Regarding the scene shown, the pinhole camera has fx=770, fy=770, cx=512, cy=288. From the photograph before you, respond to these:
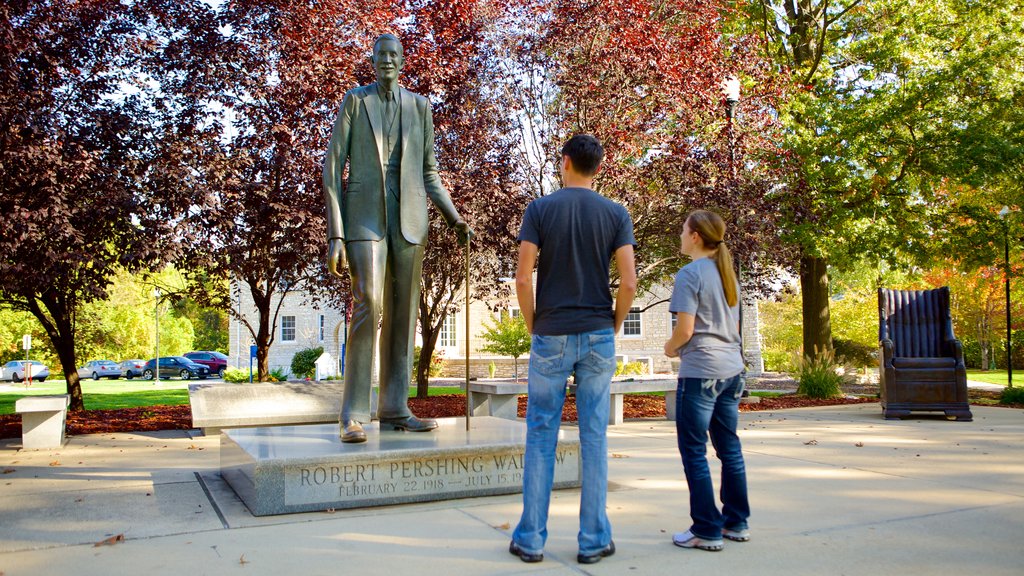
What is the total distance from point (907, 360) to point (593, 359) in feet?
29.9

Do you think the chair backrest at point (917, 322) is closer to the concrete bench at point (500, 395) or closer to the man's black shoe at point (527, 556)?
the concrete bench at point (500, 395)

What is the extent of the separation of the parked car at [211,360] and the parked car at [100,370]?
4.54 metres

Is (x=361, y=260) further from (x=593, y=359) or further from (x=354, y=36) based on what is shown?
(x=354, y=36)

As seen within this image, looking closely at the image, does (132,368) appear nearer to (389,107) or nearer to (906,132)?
(906,132)

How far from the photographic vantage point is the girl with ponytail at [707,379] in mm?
3908

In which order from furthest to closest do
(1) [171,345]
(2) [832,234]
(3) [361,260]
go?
(1) [171,345], (2) [832,234], (3) [361,260]

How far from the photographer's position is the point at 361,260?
5.66m

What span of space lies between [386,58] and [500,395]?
19.0 ft

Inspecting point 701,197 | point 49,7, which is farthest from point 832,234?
point 49,7

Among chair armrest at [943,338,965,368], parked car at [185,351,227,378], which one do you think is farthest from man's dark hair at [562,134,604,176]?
parked car at [185,351,227,378]

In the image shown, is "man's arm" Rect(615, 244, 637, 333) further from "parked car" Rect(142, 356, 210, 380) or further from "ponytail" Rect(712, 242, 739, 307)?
"parked car" Rect(142, 356, 210, 380)

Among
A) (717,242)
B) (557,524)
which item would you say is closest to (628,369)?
(557,524)

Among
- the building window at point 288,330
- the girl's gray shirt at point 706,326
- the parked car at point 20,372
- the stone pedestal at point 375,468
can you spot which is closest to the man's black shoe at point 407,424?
the stone pedestal at point 375,468

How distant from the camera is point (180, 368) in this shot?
44906 millimetres
